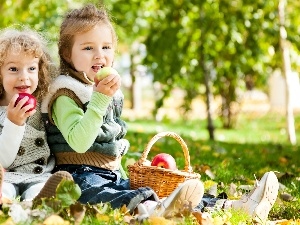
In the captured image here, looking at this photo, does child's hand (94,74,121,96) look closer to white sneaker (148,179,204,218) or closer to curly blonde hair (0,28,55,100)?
curly blonde hair (0,28,55,100)

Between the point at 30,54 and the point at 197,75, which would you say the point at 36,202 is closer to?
the point at 30,54

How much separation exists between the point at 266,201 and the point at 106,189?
837 mm

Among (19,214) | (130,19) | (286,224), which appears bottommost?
(286,224)

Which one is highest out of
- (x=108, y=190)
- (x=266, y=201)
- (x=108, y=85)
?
(x=108, y=85)

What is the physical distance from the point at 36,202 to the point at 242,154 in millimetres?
3924

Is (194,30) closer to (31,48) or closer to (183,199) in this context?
(31,48)

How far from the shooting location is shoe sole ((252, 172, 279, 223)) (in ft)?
10.5

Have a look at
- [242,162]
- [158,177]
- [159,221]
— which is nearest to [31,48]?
[158,177]

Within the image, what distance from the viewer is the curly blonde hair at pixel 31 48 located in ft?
11.3

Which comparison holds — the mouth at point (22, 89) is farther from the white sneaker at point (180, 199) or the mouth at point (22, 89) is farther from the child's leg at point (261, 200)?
the child's leg at point (261, 200)

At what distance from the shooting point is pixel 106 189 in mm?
3264

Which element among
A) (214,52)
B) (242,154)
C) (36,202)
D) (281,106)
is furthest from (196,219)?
(281,106)

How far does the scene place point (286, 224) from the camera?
127 inches

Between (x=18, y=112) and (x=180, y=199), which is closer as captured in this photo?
(x=180, y=199)
